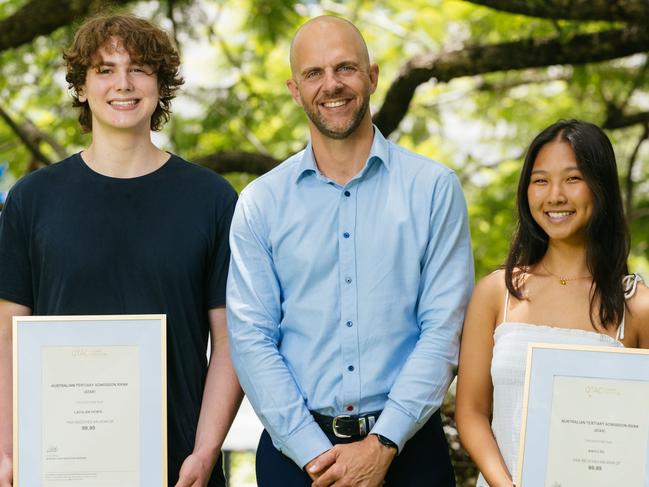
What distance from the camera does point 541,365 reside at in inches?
122

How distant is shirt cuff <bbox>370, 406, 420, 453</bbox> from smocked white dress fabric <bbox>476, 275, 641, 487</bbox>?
0.30m

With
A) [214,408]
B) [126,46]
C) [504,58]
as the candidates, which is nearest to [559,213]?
[214,408]

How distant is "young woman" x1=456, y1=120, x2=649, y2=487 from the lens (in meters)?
3.30

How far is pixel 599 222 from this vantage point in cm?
339

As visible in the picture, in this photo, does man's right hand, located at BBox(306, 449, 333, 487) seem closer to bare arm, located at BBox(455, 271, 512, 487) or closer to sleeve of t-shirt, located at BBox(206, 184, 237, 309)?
bare arm, located at BBox(455, 271, 512, 487)

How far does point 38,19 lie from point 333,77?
3687 mm

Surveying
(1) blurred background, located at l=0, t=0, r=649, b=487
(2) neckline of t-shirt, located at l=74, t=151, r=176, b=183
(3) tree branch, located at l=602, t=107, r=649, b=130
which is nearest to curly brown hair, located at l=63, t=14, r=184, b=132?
(2) neckline of t-shirt, located at l=74, t=151, r=176, b=183

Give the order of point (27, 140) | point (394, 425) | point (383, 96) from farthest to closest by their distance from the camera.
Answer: point (383, 96) → point (27, 140) → point (394, 425)

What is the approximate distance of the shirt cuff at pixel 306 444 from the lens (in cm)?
336

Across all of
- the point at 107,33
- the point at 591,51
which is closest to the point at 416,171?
the point at 107,33

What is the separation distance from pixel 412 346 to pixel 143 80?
1.30 meters

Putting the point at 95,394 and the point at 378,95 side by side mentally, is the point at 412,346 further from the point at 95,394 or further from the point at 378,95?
the point at 378,95

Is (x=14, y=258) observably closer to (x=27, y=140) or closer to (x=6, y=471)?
(x=6, y=471)

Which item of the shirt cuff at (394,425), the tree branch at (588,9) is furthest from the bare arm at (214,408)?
the tree branch at (588,9)
